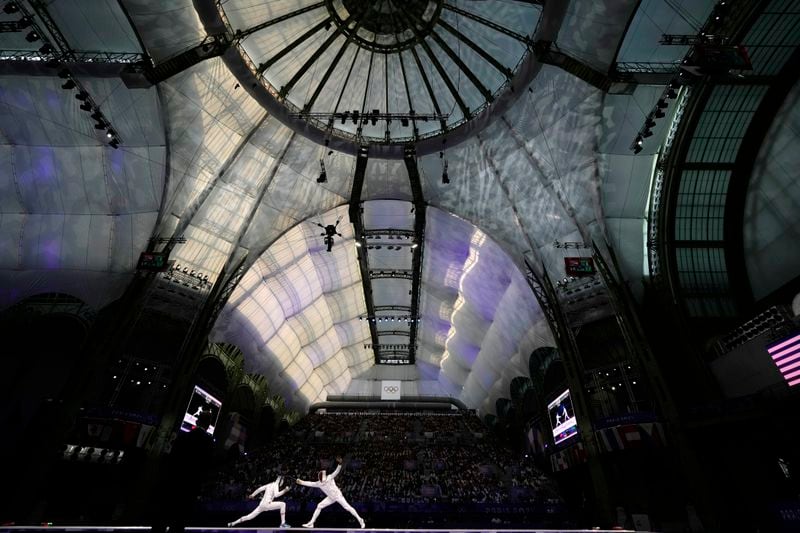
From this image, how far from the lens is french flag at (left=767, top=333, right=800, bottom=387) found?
15898 mm

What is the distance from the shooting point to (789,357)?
16.2 m

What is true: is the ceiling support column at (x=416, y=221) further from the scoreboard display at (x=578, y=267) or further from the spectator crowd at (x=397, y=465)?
the spectator crowd at (x=397, y=465)

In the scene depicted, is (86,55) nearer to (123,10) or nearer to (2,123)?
(123,10)

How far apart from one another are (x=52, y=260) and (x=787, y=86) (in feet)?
143

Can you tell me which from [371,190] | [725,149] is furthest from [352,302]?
[725,149]

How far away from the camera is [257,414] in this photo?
1593 inches

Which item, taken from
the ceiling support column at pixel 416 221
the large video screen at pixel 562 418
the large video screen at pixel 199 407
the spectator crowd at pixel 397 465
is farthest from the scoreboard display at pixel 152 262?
the large video screen at pixel 562 418

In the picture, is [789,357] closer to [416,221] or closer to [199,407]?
[416,221]

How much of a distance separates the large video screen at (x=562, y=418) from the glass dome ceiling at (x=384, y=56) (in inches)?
835

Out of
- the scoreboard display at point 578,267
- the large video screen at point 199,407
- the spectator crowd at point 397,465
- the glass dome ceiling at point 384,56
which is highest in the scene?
the glass dome ceiling at point 384,56

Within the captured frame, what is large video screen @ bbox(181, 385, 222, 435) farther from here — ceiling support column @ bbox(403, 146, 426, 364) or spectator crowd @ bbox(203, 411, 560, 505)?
ceiling support column @ bbox(403, 146, 426, 364)

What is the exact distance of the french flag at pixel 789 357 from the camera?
15.9 m

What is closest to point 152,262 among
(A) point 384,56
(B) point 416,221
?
(B) point 416,221

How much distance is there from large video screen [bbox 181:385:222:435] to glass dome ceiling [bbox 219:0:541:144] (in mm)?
22278
